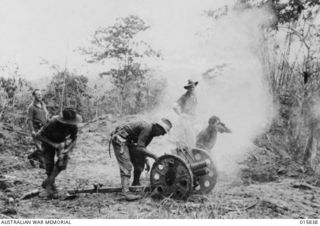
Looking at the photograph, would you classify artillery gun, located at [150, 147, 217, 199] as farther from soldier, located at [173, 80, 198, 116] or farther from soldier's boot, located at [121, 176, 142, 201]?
soldier, located at [173, 80, 198, 116]

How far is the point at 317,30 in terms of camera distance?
12.2 meters

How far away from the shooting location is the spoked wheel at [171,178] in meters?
5.55

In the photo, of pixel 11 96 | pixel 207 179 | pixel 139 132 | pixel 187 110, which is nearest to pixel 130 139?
pixel 139 132

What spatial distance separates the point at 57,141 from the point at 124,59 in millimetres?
6585

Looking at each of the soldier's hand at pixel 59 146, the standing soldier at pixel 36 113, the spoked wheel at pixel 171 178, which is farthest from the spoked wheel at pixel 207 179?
the standing soldier at pixel 36 113

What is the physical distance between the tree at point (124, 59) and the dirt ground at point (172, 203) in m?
4.68

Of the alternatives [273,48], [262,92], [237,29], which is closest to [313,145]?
[262,92]

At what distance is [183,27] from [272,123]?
428cm

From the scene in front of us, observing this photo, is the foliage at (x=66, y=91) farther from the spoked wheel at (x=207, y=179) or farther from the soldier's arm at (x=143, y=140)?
the spoked wheel at (x=207, y=179)

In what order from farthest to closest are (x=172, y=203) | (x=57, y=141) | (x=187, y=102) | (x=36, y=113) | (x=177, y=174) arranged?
(x=187, y=102), (x=36, y=113), (x=57, y=141), (x=177, y=174), (x=172, y=203)

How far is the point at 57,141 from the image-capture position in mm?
5844

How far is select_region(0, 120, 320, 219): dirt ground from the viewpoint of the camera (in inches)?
210

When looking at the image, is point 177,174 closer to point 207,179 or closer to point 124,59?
point 207,179

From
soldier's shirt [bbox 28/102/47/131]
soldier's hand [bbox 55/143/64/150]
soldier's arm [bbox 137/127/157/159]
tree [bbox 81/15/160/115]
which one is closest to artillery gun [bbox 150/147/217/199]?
soldier's arm [bbox 137/127/157/159]
